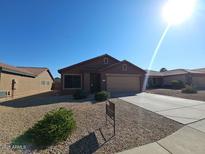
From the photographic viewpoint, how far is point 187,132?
5.01m

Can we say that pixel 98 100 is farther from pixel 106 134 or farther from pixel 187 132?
pixel 187 132

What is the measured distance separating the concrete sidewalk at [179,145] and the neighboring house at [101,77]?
13533 millimetres

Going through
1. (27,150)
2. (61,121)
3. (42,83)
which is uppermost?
(42,83)

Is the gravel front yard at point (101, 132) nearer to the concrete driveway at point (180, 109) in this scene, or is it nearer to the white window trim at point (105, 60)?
the concrete driveway at point (180, 109)

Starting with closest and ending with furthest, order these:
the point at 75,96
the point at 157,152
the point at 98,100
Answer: the point at 157,152 < the point at 98,100 < the point at 75,96

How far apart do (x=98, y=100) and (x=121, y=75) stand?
26.8 ft

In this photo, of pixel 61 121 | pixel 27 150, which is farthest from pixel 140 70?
pixel 27 150

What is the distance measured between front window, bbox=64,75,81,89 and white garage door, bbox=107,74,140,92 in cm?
397

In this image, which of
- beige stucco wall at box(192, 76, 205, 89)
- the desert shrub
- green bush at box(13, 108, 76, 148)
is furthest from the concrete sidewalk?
beige stucco wall at box(192, 76, 205, 89)

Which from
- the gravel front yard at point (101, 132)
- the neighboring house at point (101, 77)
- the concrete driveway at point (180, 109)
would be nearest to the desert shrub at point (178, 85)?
the neighboring house at point (101, 77)

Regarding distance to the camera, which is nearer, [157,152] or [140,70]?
[157,152]

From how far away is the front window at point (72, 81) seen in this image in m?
18.2

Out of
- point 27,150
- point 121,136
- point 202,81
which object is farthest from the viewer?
point 202,81

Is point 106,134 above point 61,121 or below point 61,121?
below
